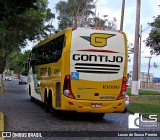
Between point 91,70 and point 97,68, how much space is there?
0.80ft

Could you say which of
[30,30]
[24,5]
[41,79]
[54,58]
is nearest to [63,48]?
[54,58]

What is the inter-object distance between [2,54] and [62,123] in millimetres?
30696

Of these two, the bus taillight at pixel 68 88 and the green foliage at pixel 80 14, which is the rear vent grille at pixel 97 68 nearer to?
A: the bus taillight at pixel 68 88

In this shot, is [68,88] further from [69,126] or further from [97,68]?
[69,126]

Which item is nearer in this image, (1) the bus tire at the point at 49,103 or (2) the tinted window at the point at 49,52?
(2) the tinted window at the point at 49,52

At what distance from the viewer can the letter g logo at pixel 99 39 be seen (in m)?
13.5

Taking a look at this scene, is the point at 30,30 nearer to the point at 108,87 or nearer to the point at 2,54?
the point at 2,54

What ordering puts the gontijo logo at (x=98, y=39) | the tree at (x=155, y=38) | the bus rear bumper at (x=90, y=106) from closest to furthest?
the bus rear bumper at (x=90, y=106) → the gontijo logo at (x=98, y=39) → the tree at (x=155, y=38)

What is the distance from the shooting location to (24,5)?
1412 centimetres

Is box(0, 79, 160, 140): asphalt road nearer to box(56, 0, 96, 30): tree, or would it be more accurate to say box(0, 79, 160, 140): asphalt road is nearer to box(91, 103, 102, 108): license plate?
box(91, 103, 102, 108): license plate

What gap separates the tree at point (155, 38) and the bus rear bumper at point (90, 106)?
13.1 m

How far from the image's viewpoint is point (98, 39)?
44.6 feet
